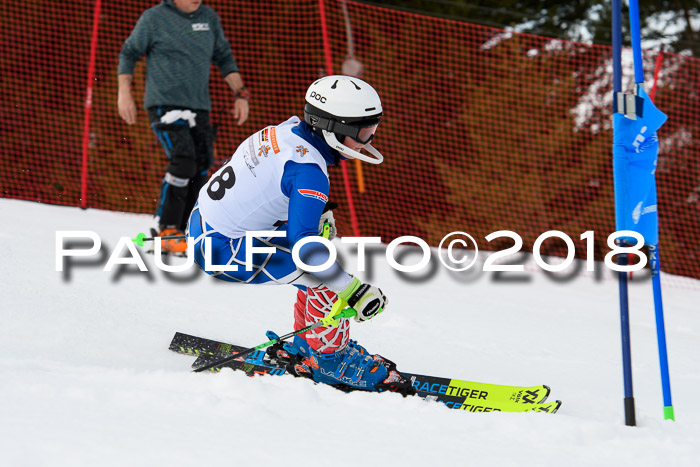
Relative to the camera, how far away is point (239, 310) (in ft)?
16.4

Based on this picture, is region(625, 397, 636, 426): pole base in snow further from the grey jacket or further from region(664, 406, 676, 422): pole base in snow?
the grey jacket

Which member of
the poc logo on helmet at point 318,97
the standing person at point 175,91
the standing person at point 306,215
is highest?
the standing person at point 175,91

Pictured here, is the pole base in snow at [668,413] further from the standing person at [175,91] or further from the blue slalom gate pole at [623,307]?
the standing person at [175,91]

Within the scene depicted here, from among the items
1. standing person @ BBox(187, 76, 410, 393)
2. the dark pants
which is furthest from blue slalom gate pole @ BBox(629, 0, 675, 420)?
the dark pants

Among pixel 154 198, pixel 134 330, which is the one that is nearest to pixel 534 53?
pixel 154 198

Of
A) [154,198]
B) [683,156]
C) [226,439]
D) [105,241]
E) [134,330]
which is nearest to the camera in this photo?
[226,439]

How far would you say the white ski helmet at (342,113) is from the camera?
343cm

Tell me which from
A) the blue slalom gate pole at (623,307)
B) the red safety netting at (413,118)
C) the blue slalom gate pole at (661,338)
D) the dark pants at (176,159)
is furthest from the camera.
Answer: the red safety netting at (413,118)

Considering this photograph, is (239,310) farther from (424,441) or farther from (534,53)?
(534,53)

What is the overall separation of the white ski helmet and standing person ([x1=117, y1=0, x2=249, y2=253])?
8.22 ft

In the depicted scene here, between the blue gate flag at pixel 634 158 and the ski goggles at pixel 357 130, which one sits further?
the ski goggles at pixel 357 130

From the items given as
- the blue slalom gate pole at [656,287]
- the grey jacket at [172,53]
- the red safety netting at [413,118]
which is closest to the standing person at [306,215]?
the blue slalom gate pole at [656,287]

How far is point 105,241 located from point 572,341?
3783 millimetres

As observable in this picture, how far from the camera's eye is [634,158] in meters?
3.30
